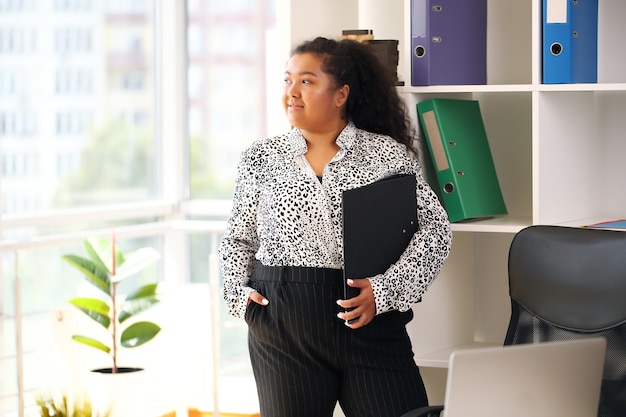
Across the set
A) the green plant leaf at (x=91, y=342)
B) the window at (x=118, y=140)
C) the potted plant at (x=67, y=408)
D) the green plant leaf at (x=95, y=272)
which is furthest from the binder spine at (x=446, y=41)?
A: the potted plant at (x=67, y=408)

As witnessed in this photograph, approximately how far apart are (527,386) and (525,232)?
0.89 m

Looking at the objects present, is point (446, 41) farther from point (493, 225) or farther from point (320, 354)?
point (320, 354)


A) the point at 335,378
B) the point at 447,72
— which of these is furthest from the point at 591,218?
the point at 335,378

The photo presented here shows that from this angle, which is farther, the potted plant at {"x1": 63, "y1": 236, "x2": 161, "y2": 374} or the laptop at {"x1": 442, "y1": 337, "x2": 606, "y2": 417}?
the potted plant at {"x1": 63, "y1": 236, "x2": 161, "y2": 374}

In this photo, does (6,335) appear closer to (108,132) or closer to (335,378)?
(108,132)

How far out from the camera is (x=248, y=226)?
2643 mm

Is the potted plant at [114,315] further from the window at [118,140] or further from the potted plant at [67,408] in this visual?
the window at [118,140]

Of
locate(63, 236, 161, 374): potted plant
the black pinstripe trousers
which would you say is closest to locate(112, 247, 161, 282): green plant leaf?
locate(63, 236, 161, 374): potted plant

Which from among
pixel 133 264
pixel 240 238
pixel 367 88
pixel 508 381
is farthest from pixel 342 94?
pixel 508 381

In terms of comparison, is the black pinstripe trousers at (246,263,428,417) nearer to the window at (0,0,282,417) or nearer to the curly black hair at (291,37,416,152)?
the curly black hair at (291,37,416,152)

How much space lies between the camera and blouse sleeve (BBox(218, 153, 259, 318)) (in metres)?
2.61

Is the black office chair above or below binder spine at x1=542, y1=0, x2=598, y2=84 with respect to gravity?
below

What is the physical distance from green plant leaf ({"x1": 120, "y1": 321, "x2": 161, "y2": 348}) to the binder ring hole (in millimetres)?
1526

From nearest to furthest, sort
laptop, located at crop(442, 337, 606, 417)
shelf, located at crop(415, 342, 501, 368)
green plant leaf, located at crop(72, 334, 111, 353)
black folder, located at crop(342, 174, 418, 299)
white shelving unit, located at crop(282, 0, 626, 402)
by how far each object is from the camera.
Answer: laptop, located at crop(442, 337, 606, 417) → black folder, located at crop(342, 174, 418, 299) → white shelving unit, located at crop(282, 0, 626, 402) → shelf, located at crop(415, 342, 501, 368) → green plant leaf, located at crop(72, 334, 111, 353)
